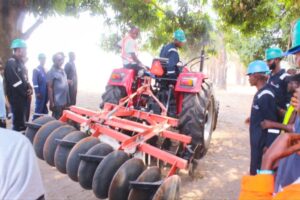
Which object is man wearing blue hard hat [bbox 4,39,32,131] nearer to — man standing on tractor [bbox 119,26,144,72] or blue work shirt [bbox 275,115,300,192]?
man standing on tractor [bbox 119,26,144,72]

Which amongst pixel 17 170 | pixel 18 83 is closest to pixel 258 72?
pixel 17 170

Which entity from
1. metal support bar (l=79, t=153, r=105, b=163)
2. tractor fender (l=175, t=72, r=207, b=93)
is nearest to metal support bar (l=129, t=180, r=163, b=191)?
metal support bar (l=79, t=153, r=105, b=163)

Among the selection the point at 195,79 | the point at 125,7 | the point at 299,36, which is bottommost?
the point at 195,79

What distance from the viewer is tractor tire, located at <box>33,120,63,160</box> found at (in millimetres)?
3820

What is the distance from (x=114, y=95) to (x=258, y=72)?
7.72 feet

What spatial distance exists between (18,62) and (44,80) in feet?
2.97

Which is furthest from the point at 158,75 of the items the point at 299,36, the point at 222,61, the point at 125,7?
the point at 222,61

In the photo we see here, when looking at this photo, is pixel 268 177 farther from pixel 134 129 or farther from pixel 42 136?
pixel 42 136

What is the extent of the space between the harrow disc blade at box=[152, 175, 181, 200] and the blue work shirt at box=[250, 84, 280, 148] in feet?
4.18

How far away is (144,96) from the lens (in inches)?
207

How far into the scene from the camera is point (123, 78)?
516cm

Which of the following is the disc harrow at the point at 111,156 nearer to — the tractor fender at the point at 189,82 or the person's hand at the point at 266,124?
the tractor fender at the point at 189,82

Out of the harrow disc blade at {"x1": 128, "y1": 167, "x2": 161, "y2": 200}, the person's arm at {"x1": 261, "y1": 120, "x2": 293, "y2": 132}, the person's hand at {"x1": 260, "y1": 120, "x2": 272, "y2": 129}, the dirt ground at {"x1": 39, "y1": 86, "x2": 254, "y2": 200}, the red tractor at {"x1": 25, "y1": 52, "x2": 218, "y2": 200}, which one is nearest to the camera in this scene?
the harrow disc blade at {"x1": 128, "y1": 167, "x2": 161, "y2": 200}

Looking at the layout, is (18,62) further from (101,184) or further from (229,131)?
(229,131)
